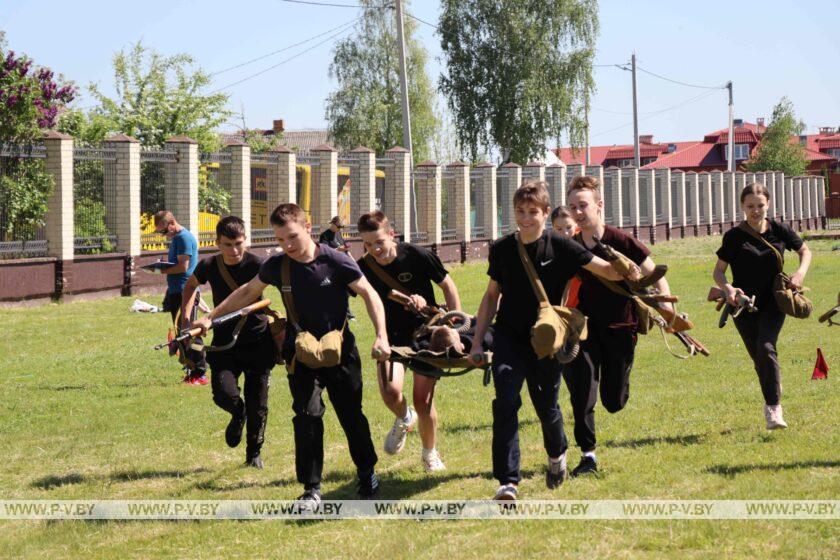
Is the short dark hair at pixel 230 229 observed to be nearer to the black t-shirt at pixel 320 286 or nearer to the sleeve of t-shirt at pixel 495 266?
the black t-shirt at pixel 320 286

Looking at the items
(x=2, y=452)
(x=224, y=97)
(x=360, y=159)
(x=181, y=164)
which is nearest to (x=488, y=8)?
(x=224, y=97)

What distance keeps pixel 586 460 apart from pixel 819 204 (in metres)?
86.0

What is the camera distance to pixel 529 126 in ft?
195

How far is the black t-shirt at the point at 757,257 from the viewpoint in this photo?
9.11 m

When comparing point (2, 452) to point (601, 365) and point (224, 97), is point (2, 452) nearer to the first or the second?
point (601, 365)

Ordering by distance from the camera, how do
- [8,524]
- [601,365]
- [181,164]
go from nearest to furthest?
[8,524], [601,365], [181,164]

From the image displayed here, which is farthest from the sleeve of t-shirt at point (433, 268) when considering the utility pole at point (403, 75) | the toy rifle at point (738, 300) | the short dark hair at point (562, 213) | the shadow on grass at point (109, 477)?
the utility pole at point (403, 75)

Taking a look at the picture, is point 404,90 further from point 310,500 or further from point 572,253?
point 310,500

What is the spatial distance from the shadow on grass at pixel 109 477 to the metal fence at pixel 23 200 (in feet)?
49.3

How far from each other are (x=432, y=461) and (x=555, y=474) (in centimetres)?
114

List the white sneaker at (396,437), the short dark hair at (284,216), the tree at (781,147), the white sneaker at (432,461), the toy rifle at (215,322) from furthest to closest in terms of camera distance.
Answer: the tree at (781,147) → the white sneaker at (396,437) → the white sneaker at (432,461) → the toy rifle at (215,322) → the short dark hair at (284,216)

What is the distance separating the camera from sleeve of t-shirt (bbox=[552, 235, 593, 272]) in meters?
7.04

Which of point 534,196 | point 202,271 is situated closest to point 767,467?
point 534,196

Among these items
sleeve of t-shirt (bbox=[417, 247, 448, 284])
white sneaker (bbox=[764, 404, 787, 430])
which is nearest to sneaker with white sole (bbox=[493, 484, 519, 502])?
sleeve of t-shirt (bbox=[417, 247, 448, 284])
